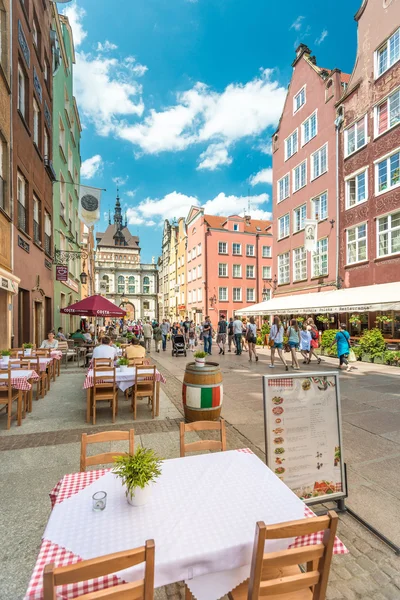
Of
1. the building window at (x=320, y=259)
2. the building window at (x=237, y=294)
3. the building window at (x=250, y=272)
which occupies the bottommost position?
the building window at (x=237, y=294)

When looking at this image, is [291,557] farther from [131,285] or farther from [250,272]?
[131,285]

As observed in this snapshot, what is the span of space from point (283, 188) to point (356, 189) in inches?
303

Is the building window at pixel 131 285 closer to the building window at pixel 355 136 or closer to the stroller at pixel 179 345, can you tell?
the stroller at pixel 179 345

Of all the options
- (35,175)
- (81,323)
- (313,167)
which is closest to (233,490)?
(35,175)

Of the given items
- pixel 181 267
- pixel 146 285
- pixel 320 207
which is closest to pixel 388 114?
pixel 320 207

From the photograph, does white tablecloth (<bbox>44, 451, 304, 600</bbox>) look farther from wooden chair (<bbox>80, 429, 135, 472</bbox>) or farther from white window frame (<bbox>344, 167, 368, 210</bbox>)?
white window frame (<bbox>344, 167, 368, 210</bbox>)

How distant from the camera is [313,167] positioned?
67.3 feet

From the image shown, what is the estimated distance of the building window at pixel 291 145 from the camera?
22500mm

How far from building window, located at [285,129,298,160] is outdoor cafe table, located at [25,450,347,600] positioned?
964 inches

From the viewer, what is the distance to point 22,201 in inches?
456

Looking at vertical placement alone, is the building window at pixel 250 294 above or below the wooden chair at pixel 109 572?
above

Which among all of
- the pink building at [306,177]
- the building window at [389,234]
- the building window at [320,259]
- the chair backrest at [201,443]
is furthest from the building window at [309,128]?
the chair backrest at [201,443]

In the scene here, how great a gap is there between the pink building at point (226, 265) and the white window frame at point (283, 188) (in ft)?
45.1

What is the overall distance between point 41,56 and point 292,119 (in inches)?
651
